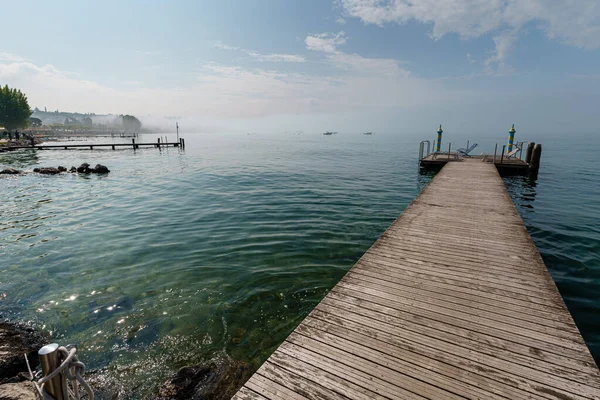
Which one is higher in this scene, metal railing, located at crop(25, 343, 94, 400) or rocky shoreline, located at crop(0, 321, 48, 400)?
metal railing, located at crop(25, 343, 94, 400)

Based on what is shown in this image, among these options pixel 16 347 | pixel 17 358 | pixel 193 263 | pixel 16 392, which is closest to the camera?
pixel 16 392

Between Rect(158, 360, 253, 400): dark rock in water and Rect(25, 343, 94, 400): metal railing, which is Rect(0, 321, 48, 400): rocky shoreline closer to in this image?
Rect(158, 360, 253, 400): dark rock in water

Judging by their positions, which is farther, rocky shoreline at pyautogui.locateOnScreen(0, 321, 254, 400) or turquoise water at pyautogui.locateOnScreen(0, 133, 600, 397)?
turquoise water at pyautogui.locateOnScreen(0, 133, 600, 397)

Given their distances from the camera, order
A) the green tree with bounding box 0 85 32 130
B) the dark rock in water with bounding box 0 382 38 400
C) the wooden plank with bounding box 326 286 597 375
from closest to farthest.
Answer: the wooden plank with bounding box 326 286 597 375 < the dark rock in water with bounding box 0 382 38 400 < the green tree with bounding box 0 85 32 130

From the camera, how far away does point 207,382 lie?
14.7 ft

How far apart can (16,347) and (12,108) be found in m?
112

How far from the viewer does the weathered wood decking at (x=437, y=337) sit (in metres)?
2.88

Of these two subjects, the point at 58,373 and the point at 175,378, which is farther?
the point at 175,378

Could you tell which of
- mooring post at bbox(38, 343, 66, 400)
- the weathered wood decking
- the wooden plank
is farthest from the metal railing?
the wooden plank

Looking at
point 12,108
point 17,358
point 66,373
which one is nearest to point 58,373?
point 66,373

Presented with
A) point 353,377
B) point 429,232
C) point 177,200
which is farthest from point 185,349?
point 177,200

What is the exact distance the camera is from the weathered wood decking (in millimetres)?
2883

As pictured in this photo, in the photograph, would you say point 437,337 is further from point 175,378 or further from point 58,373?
point 175,378

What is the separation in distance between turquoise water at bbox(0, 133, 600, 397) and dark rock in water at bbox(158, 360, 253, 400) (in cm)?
22
